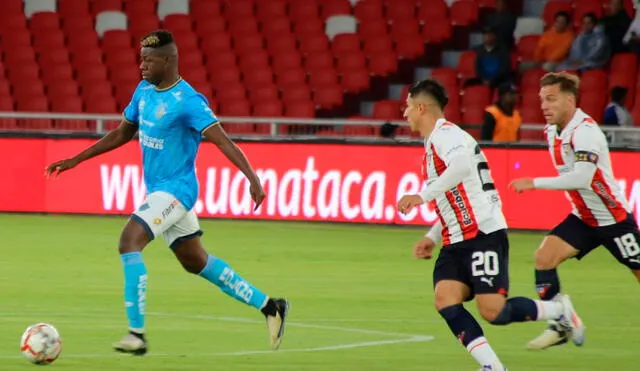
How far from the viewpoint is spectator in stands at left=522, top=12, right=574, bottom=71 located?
25.9 m

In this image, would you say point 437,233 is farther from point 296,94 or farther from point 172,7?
point 172,7

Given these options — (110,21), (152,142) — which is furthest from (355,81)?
(152,142)

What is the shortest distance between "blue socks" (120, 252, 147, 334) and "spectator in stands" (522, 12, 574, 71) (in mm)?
16477

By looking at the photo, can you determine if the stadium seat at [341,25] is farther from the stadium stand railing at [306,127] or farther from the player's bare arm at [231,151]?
the player's bare arm at [231,151]

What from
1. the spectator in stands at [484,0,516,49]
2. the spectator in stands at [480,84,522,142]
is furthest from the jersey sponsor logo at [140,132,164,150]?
the spectator in stands at [484,0,516,49]

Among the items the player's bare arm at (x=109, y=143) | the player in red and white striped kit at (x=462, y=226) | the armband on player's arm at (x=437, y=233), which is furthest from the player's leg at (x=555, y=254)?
the player's bare arm at (x=109, y=143)

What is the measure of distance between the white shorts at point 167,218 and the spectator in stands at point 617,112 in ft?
42.7

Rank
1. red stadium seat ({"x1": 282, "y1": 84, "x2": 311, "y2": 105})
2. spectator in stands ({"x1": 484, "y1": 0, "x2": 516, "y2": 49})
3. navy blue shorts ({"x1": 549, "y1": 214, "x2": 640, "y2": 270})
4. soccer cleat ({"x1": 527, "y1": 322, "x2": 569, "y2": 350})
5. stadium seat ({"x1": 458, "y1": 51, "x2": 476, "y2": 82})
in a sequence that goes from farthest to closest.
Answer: red stadium seat ({"x1": 282, "y1": 84, "x2": 311, "y2": 105}) → stadium seat ({"x1": 458, "y1": 51, "x2": 476, "y2": 82}) → spectator in stands ({"x1": 484, "y1": 0, "x2": 516, "y2": 49}) → navy blue shorts ({"x1": 549, "y1": 214, "x2": 640, "y2": 270}) → soccer cleat ({"x1": 527, "y1": 322, "x2": 569, "y2": 350})

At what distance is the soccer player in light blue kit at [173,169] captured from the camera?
10453 mm

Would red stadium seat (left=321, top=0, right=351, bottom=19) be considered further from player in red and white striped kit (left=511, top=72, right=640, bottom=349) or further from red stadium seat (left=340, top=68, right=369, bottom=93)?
player in red and white striped kit (left=511, top=72, right=640, bottom=349)

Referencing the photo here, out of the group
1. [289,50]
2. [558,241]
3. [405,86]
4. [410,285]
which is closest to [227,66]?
[289,50]

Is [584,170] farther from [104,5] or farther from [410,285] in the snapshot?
[104,5]

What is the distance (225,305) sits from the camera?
13.7 m

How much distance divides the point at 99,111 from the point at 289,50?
362 centimetres
